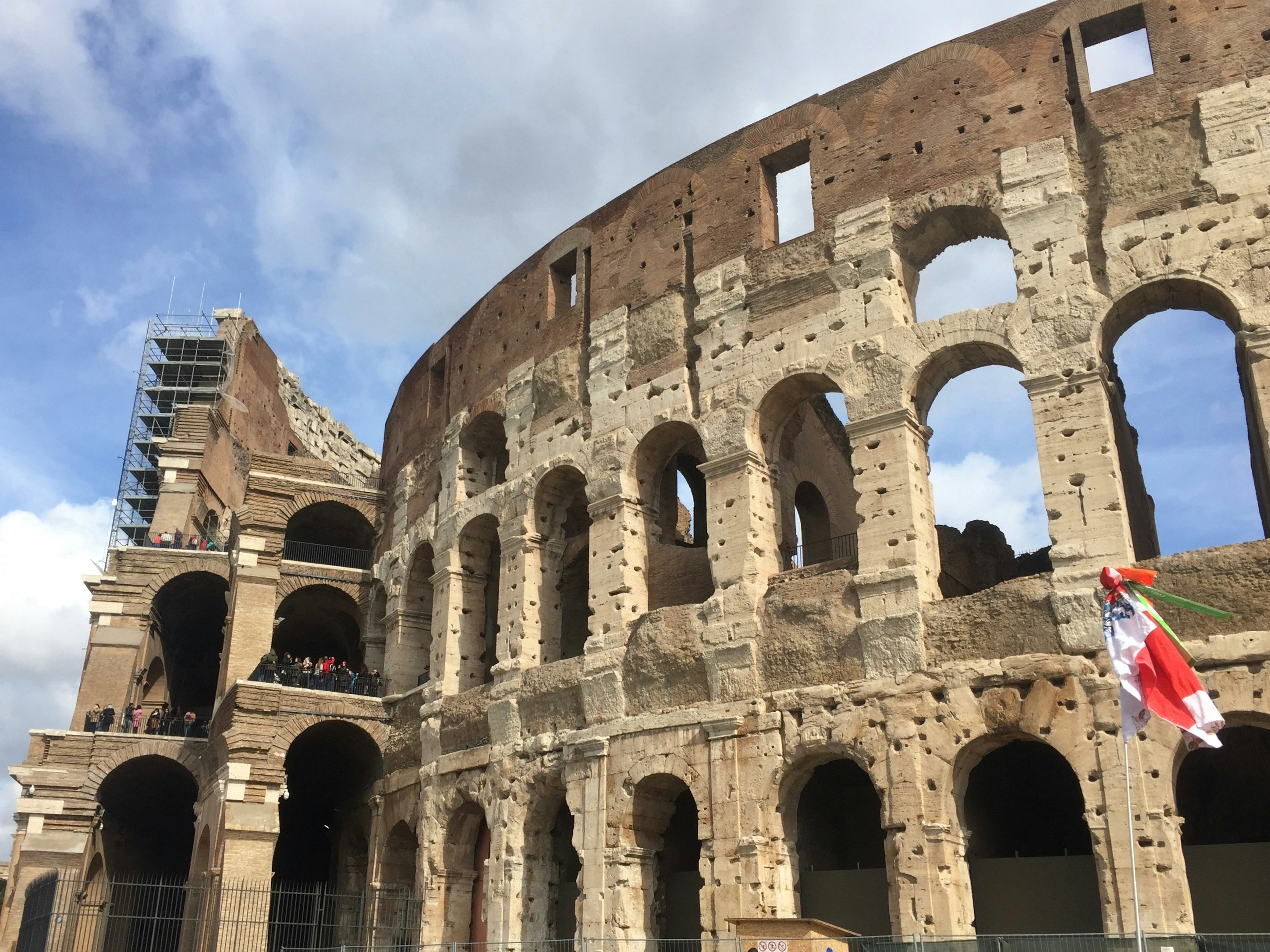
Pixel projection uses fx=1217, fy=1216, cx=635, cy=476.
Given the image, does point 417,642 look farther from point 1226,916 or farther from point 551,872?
point 1226,916

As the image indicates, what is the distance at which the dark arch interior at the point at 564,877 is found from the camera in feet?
50.7

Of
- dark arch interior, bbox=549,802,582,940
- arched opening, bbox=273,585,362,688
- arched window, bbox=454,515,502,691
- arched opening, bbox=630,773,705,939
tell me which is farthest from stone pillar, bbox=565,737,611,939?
arched opening, bbox=273,585,362,688

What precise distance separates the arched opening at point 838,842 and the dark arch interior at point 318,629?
408 inches

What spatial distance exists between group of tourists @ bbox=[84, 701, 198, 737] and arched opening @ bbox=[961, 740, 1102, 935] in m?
13.8

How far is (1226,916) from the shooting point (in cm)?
1086

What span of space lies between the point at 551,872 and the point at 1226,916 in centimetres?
810

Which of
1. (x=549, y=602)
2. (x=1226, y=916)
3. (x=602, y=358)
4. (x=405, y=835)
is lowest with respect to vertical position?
(x=1226, y=916)

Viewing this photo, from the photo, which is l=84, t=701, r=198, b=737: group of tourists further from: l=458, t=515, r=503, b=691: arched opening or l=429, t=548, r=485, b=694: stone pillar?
l=458, t=515, r=503, b=691: arched opening

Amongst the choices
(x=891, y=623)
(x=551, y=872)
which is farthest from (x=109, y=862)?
(x=891, y=623)

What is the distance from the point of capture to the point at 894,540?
1304 cm

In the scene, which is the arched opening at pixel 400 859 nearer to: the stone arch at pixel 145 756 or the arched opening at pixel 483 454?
the stone arch at pixel 145 756

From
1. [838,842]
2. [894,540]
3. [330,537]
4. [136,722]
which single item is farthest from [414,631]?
[894,540]

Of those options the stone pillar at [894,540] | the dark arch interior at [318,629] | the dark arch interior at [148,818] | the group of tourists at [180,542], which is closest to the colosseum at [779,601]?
the stone pillar at [894,540]

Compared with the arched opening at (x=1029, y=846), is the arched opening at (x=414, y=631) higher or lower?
higher
